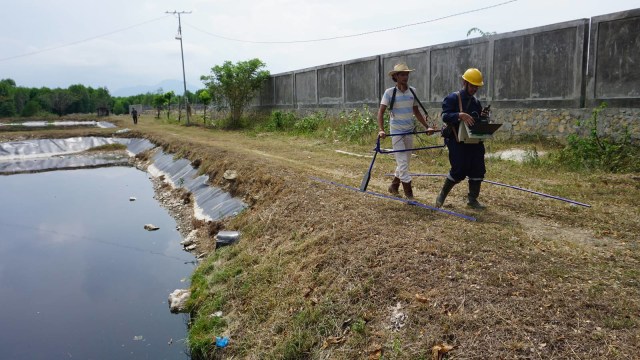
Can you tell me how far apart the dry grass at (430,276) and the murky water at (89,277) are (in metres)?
0.98

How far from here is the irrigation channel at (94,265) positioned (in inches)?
225

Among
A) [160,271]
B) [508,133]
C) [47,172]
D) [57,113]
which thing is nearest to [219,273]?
[160,271]

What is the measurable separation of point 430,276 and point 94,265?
6.49 metres

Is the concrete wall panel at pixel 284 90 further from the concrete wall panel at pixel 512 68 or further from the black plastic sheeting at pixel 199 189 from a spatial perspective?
the concrete wall panel at pixel 512 68

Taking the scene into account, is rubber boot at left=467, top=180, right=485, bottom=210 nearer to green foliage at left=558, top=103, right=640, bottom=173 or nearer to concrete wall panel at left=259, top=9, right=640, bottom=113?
green foliage at left=558, top=103, right=640, bottom=173

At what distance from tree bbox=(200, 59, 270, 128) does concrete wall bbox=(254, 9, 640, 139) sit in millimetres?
9473

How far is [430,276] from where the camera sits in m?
3.85

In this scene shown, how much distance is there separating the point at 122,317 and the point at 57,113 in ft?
167

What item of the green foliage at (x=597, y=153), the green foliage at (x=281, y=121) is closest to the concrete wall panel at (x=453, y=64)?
the green foliage at (x=597, y=153)

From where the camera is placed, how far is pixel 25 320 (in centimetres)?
619

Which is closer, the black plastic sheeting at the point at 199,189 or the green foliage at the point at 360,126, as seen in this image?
the black plastic sheeting at the point at 199,189

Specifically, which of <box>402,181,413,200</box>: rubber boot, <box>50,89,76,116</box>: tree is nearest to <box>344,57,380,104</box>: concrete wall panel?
<box>402,181,413,200</box>: rubber boot

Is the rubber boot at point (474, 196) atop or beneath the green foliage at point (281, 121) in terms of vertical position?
beneath

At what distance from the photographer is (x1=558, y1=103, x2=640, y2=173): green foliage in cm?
802
